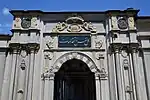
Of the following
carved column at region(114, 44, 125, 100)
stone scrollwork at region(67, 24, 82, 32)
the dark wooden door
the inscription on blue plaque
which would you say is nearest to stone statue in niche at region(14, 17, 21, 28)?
the inscription on blue plaque

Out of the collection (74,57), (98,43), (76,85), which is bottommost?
(76,85)

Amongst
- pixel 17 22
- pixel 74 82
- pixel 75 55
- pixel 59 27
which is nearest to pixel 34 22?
pixel 17 22

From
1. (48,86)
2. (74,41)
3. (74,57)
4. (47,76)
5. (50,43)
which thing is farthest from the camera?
(74,41)

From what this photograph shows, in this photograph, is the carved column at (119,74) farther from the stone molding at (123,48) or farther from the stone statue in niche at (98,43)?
the stone statue in niche at (98,43)

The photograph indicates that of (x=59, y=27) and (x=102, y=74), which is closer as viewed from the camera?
(x=102, y=74)

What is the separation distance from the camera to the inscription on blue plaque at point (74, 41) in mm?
12109

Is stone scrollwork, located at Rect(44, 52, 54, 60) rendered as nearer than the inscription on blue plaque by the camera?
Yes

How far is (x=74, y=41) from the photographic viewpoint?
12.2 meters

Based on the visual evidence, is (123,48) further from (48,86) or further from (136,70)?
(48,86)

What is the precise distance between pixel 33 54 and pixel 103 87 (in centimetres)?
388

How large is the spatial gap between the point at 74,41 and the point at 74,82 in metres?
2.84

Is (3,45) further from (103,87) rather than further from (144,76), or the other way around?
(144,76)

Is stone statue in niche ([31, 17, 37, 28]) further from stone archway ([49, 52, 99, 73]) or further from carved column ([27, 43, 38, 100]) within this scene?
stone archway ([49, 52, 99, 73])

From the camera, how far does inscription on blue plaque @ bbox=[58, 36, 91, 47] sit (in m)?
12.1
